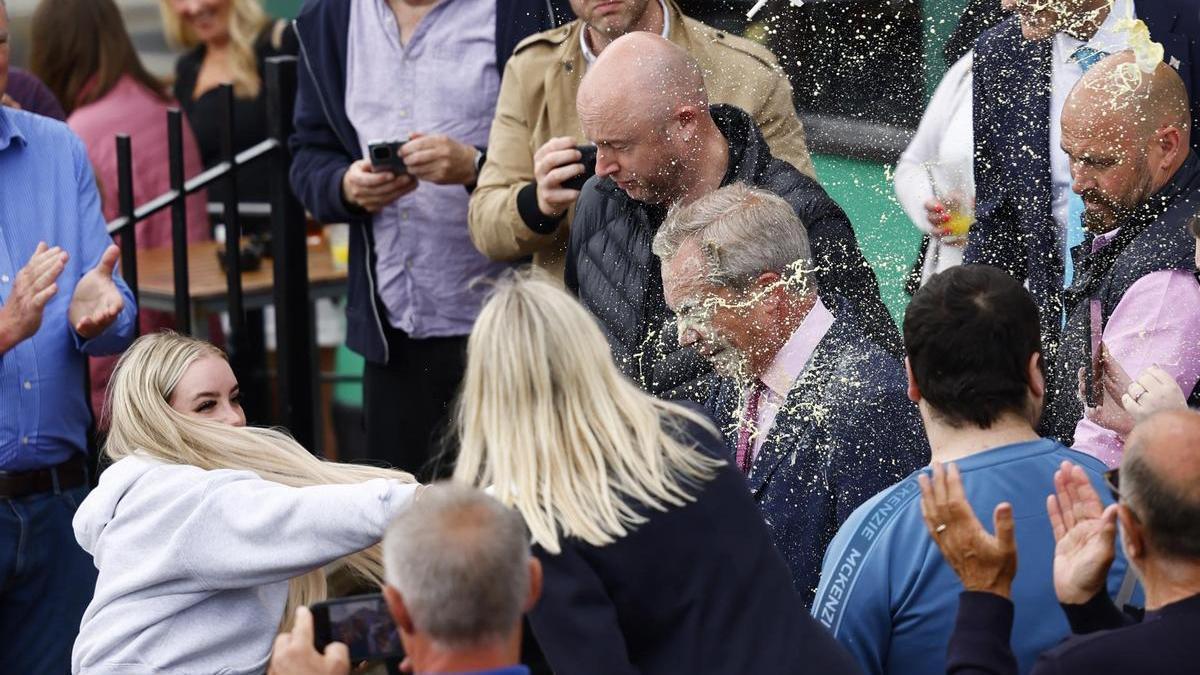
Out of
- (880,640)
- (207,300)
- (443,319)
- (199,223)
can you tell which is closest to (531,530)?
(880,640)

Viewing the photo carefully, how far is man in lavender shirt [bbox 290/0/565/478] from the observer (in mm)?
4824

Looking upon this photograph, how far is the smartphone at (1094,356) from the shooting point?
3.52 meters

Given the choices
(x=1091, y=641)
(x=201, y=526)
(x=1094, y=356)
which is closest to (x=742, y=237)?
(x=1094, y=356)

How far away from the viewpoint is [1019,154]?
3982mm

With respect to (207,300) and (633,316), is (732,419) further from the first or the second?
(207,300)

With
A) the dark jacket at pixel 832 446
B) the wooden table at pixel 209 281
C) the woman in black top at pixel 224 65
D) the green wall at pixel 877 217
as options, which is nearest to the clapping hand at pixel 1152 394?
the dark jacket at pixel 832 446

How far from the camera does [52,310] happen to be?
13.6ft

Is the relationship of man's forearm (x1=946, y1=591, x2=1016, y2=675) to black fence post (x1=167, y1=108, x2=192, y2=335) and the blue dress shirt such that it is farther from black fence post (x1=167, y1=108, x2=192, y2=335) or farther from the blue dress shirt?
black fence post (x1=167, y1=108, x2=192, y2=335)

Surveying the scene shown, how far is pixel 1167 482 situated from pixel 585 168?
7.30 feet

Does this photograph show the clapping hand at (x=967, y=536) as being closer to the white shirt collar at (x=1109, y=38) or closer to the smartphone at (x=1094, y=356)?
the smartphone at (x=1094, y=356)

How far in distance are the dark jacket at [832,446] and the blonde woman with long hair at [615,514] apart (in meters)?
0.58

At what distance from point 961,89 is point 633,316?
0.99 m

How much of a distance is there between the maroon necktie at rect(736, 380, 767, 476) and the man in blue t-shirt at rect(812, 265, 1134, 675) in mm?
549

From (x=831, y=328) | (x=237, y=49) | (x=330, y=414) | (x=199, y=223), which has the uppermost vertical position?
(x=831, y=328)
